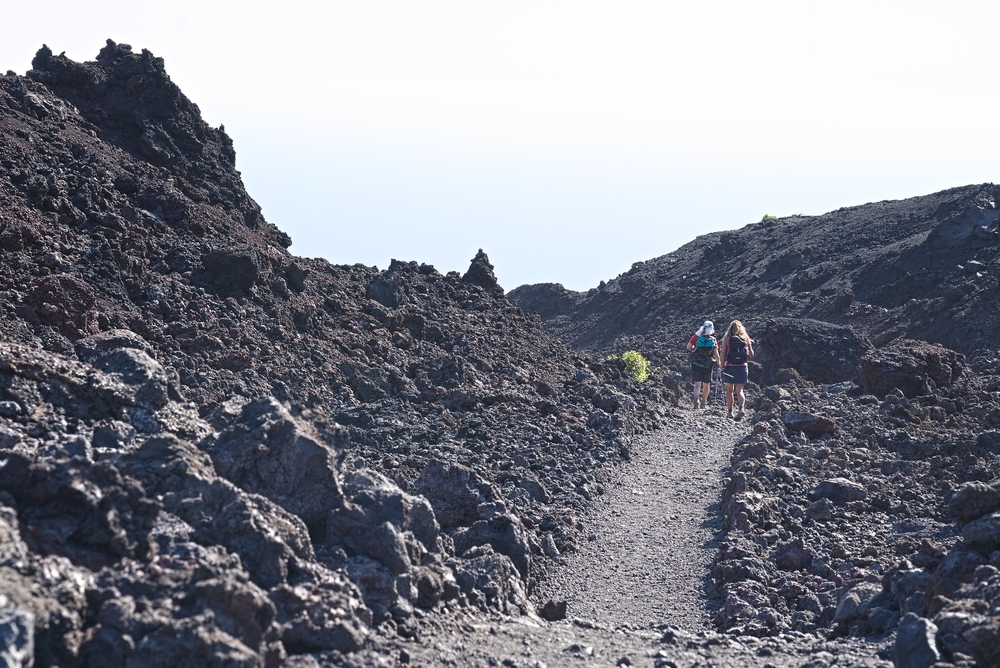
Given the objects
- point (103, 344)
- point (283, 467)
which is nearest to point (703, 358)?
point (103, 344)

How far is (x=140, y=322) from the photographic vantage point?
12.0 meters

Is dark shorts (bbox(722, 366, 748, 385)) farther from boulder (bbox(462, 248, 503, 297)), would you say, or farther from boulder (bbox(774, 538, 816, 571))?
boulder (bbox(774, 538, 816, 571))

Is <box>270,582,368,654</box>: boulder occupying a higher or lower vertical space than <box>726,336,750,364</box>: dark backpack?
lower

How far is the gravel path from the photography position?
8312 mm

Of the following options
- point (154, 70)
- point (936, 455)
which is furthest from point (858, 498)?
point (154, 70)

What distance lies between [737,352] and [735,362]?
20 cm

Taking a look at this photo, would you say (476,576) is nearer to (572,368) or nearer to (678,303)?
(572,368)

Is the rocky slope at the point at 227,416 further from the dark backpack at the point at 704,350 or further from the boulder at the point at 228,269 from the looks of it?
the dark backpack at the point at 704,350

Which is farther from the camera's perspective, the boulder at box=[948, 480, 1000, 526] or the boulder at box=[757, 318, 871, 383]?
the boulder at box=[757, 318, 871, 383]

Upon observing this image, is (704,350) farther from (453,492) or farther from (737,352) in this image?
(453,492)

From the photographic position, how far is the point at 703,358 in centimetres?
1667

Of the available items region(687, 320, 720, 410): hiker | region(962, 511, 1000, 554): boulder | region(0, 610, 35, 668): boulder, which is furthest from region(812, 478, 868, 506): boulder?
region(0, 610, 35, 668): boulder

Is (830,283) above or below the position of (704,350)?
above

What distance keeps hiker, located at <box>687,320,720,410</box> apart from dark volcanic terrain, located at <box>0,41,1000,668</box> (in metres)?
0.71
